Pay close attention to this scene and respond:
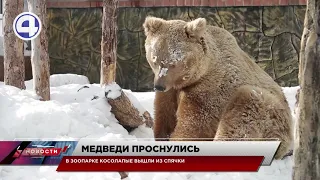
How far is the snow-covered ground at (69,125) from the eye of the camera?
3.10m

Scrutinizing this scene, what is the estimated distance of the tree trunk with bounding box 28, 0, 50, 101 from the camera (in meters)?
4.38

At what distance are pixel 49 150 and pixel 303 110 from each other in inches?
59.2

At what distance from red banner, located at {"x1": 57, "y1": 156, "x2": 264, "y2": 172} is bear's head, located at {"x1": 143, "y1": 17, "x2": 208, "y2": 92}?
0.56 metres

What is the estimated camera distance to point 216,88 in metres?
3.23

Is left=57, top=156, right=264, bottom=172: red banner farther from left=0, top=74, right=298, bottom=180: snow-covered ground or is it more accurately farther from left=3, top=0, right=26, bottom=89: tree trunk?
left=3, top=0, right=26, bottom=89: tree trunk

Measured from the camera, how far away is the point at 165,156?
263 cm

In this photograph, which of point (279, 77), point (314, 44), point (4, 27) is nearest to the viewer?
point (314, 44)

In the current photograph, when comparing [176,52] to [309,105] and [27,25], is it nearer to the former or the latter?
[309,105]

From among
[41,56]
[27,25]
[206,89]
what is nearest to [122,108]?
[41,56]

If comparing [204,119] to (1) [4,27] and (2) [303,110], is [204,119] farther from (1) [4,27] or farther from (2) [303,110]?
(1) [4,27]

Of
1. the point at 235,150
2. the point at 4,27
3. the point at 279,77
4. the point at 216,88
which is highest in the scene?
the point at 4,27

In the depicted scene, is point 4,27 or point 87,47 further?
point 87,47

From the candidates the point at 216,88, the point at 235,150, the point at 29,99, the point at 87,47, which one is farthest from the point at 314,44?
the point at 87,47

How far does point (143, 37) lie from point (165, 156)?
230 inches
